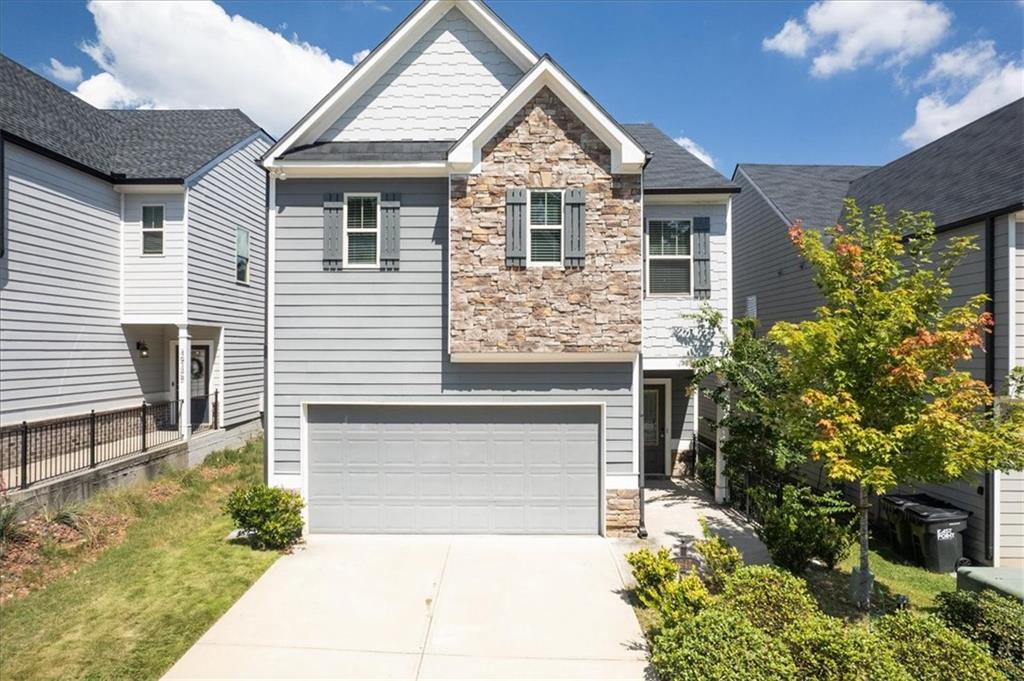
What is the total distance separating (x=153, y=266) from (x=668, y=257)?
1330 cm

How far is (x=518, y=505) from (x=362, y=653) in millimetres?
3997

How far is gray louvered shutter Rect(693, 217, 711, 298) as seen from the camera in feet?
33.6

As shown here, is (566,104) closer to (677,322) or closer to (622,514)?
(677,322)

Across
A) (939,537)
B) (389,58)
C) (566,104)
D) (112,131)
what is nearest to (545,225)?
(566,104)

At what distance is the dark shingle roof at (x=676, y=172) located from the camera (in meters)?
10.3

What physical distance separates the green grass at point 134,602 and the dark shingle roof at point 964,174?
13.4 m

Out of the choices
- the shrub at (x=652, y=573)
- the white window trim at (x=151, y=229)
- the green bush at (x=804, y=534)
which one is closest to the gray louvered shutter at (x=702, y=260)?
the green bush at (x=804, y=534)

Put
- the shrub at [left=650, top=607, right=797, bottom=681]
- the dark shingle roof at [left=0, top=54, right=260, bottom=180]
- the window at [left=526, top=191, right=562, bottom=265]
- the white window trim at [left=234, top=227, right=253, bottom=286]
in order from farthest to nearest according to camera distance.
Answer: the white window trim at [left=234, top=227, right=253, bottom=286] → the dark shingle roof at [left=0, top=54, right=260, bottom=180] → the window at [left=526, top=191, right=562, bottom=265] → the shrub at [left=650, top=607, right=797, bottom=681]

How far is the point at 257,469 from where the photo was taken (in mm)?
12797

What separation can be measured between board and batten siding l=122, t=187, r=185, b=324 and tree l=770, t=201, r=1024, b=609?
46.9ft

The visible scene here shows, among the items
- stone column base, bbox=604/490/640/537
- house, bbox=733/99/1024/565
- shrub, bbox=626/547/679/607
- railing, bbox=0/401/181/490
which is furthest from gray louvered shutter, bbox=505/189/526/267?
railing, bbox=0/401/181/490

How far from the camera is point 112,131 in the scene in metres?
14.5

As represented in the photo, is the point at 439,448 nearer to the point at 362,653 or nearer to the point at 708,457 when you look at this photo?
the point at 362,653

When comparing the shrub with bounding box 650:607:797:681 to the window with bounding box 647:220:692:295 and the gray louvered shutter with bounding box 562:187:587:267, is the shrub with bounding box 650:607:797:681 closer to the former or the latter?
the gray louvered shutter with bounding box 562:187:587:267
